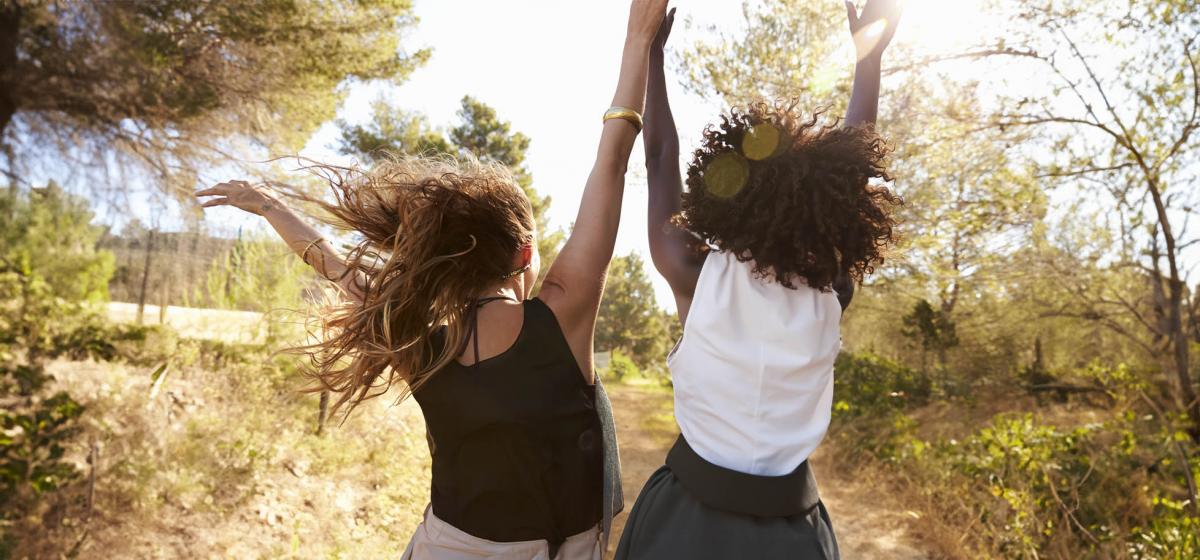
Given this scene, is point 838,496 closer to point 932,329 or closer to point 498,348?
point 932,329

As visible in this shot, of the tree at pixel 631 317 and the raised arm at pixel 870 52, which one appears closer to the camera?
the raised arm at pixel 870 52

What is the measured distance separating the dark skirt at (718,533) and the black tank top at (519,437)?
0.79 feet

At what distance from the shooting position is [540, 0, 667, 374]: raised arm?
1.63 metres

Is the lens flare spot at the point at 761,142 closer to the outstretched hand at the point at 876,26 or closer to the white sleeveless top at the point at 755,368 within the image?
the white sleeveless top at the point at 755,368

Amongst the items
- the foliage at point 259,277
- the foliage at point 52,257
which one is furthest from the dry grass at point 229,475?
the foliage at point 259,277

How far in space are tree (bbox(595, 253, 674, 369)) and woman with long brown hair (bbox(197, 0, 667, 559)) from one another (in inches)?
790

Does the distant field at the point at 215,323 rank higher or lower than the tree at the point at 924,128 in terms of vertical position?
lower

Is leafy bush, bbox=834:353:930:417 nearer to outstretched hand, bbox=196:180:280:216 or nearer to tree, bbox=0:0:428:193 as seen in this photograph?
tree, bbox=0:0:428:193

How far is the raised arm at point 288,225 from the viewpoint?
2096mm

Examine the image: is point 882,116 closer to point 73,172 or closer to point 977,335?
point 977,335

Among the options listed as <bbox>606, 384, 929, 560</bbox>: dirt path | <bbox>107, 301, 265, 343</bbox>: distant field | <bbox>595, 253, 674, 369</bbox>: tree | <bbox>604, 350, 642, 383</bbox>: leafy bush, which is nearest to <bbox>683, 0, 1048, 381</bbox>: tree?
<bbox>606, 384, 929, 560</bbox>: dirt path

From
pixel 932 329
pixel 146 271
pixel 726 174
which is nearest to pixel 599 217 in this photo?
pixel 726 174

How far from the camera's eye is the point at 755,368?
1.39 meters

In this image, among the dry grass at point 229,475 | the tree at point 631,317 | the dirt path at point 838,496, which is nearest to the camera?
the dry grass at point 229,475
